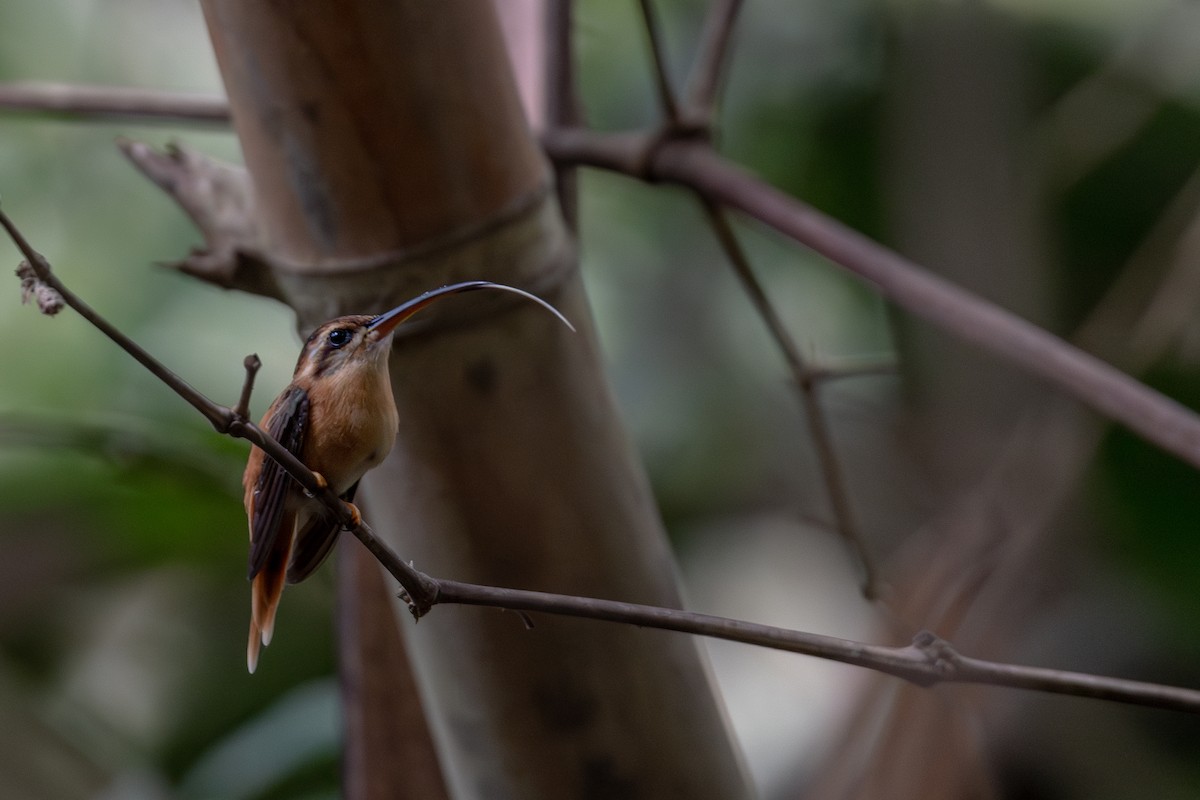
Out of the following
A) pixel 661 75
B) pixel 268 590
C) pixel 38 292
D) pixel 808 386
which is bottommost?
pixel 808 386

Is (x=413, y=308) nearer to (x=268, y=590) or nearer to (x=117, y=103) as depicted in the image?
(x=268, y=590)

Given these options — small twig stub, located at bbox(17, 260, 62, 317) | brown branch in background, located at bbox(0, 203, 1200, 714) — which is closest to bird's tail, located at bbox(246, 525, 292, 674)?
brown branch in background, located at bbox(0, 203, 1200, 714)

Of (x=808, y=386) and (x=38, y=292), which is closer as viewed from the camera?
(x=38, y=292)

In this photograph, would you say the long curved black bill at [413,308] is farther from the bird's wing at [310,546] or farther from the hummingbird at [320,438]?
the bird's wing at [310,546]

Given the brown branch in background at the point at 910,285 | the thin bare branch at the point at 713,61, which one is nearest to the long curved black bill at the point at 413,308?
the brown branch in background at the point at 910,285

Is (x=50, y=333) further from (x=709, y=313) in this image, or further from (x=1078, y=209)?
(x=1078, y=209)

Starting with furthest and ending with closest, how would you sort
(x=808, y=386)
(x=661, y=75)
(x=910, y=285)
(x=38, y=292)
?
(x=808, y=386)
(x=661, y=75)
(x=910, y=285)
(x=38, y=292)

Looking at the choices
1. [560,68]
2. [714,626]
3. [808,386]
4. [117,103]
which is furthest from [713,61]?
[714,626]

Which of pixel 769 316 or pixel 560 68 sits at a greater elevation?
pixel 560 68
